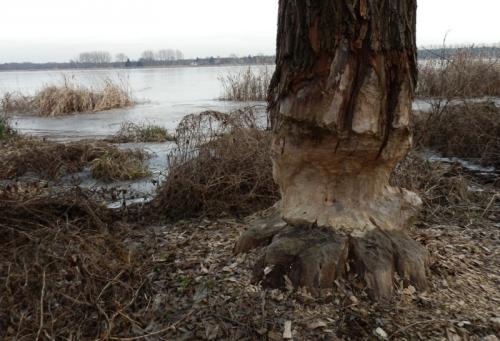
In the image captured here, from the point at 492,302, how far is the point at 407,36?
4.73ft

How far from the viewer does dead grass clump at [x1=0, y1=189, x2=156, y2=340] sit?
2270 mm

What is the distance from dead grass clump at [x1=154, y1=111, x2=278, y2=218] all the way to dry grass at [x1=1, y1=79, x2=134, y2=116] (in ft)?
35.5

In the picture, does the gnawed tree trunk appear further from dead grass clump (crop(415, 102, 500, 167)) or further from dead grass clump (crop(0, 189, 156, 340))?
dead grass clump (crop(415, 102, 500, 167))

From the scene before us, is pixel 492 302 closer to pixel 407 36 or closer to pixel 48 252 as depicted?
pixel 407 36

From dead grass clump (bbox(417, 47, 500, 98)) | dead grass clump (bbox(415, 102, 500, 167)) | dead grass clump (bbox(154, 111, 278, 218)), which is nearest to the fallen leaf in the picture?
dead grass clump (bbox(154, 111, 278, 218))

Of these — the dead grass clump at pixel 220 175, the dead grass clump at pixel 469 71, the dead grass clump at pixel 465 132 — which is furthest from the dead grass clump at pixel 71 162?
the dead grass clump at pixel 469 71

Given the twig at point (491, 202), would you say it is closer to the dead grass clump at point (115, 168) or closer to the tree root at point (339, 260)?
the tree root at point (339, 260)

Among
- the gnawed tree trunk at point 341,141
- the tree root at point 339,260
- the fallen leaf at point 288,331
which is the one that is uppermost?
the gnawed tree trunk at point 341,141

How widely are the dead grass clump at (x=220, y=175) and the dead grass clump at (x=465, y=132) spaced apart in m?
2.52

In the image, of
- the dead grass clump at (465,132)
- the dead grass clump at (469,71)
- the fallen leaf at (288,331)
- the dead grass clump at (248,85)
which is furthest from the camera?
the dead grass clump at (248,85)

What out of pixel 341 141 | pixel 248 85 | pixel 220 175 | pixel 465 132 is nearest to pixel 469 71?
pixel 465 132

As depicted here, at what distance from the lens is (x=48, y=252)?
2.72m

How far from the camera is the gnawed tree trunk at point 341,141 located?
2.19 m

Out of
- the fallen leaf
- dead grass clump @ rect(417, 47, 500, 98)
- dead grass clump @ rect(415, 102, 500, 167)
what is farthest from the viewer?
dead grass clump @ rect(417, 47, 500, 98)
